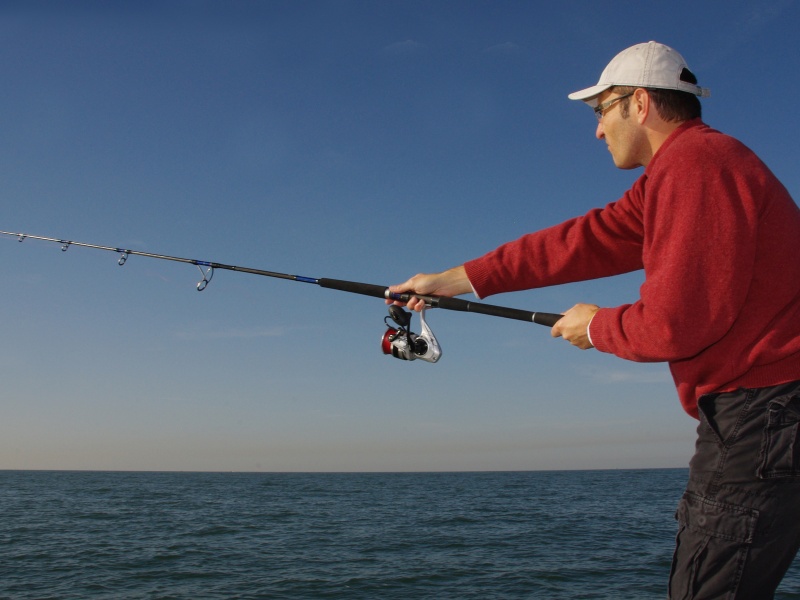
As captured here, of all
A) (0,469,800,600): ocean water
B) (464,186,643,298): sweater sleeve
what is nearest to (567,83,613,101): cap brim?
(464,186,643,298): sweater sleeve

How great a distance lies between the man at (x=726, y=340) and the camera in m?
2.07

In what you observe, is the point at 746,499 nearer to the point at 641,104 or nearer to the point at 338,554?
the point at 641,104

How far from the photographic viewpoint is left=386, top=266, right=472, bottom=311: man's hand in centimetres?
338

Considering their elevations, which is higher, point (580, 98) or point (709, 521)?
point (580, 98)

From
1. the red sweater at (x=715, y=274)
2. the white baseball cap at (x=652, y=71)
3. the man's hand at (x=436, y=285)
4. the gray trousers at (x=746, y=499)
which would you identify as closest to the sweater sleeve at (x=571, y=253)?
the man's hand at (x=436, y=285)

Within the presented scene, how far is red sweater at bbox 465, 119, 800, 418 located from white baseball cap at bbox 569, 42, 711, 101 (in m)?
0.22

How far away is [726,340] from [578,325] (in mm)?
550

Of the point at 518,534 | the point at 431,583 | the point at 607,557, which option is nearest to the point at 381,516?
the point at 518,534

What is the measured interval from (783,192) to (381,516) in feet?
122

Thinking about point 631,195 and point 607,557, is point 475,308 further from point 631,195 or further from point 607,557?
point 607,557

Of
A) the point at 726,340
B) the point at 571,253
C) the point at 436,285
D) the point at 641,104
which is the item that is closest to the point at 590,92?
the point at 641,104

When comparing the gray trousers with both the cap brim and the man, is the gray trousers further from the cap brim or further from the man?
the cap brim

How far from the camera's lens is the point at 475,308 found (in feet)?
12.1

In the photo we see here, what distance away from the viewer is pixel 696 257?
2072mm
